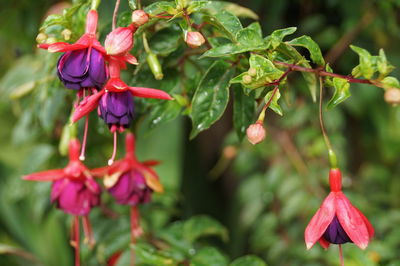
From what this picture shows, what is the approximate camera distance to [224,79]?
0.69 m

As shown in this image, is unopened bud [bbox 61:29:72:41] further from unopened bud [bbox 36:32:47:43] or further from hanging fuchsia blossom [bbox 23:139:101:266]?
hanging fuchsia blossom [bbox 23:139:101:266]

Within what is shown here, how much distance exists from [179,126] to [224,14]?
83 cm

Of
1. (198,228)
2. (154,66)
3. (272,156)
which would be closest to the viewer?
(154,66)

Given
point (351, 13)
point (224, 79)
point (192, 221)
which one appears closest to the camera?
point (224, 79)

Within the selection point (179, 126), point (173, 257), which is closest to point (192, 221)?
point (173, 257)

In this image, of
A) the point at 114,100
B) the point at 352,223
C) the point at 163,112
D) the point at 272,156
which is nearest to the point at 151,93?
the point at 114,100

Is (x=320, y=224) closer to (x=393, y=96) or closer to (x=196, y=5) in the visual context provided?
(x=393, y=96)

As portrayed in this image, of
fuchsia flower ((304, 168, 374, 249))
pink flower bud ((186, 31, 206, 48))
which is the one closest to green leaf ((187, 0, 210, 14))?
pink flower bud ((186, 31, 206, 48))

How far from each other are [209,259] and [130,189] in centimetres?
15

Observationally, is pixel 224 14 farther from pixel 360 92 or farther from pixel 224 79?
pixel 360 92

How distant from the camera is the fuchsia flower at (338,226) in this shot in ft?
1.92

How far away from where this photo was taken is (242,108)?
707mm

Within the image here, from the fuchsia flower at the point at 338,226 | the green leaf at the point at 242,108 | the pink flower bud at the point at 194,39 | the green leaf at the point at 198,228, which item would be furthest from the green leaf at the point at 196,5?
the green leaf at the point at 198,228

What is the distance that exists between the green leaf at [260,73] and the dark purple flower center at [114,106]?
0.43 feet
